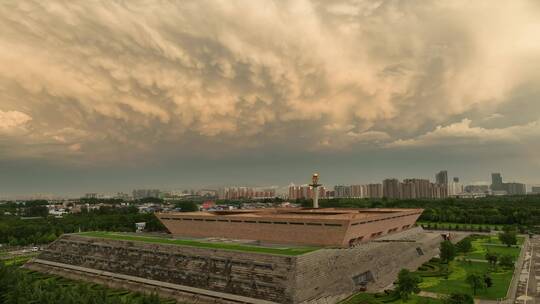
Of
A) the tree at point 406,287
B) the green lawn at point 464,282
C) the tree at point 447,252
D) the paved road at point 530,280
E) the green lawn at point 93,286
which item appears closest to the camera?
the tree at point 406,287

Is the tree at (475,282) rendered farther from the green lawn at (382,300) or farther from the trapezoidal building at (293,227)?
the trapezoidal building at (293,227)

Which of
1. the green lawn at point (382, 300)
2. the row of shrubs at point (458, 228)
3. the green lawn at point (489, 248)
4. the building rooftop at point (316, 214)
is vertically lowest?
the green lawn at point (382, 300)

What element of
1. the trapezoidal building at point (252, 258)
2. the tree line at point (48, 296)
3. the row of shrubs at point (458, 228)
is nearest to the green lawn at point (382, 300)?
the trapezoidal building at point (252, 258)

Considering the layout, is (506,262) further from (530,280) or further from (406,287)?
(406,287)

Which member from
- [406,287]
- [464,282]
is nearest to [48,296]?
[406,287]

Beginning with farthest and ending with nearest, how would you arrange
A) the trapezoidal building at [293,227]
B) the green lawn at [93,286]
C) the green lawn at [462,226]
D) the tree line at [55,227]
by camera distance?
the green lawn at [462,226]
the tree line at [55,227]
the trapezoidal building at [293,227]
the green lawn at [93,286]

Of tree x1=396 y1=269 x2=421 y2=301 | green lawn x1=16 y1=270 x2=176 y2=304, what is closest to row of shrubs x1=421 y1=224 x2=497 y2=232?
tree x1=396 y1=269 x2=421 y2=301

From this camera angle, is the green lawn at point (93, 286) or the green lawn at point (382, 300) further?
the green lawn at point (93, 286)
